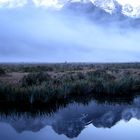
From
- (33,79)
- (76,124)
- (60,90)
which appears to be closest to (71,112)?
(76,124)

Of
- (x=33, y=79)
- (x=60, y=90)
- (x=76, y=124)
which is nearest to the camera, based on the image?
(x=76, y=124)

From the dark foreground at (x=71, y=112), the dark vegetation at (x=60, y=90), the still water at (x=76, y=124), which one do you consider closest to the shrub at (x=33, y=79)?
the dark vegetation at (x=60, y=90)

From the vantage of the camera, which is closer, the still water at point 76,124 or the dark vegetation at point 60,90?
the still water at point 76,124

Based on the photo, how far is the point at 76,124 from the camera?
17.9 metres

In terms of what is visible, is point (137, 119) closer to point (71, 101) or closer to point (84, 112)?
point (84, 112)

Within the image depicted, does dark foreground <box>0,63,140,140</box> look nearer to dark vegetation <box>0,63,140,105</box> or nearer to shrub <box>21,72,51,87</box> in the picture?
dark vegetation <box>0,63,140,105</box>

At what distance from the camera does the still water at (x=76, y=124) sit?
51.4ft

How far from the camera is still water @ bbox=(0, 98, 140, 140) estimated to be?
1566cm

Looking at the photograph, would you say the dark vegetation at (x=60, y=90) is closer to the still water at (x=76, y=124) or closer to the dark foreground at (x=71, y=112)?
the dark foreground at (x=71, y=112)

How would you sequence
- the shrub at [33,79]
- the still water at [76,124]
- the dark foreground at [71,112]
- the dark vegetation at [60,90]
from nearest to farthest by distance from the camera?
the still water at [76,124] < the dark foreground at [71,112] < the dark vegetation at [60,90] < the shrub at [33,79]

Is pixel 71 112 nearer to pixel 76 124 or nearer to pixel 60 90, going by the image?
pixel 76 124

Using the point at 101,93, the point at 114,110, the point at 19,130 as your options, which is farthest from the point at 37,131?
the point at 101,93

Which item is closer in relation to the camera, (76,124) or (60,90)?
(76,124)

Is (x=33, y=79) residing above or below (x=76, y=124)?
above
